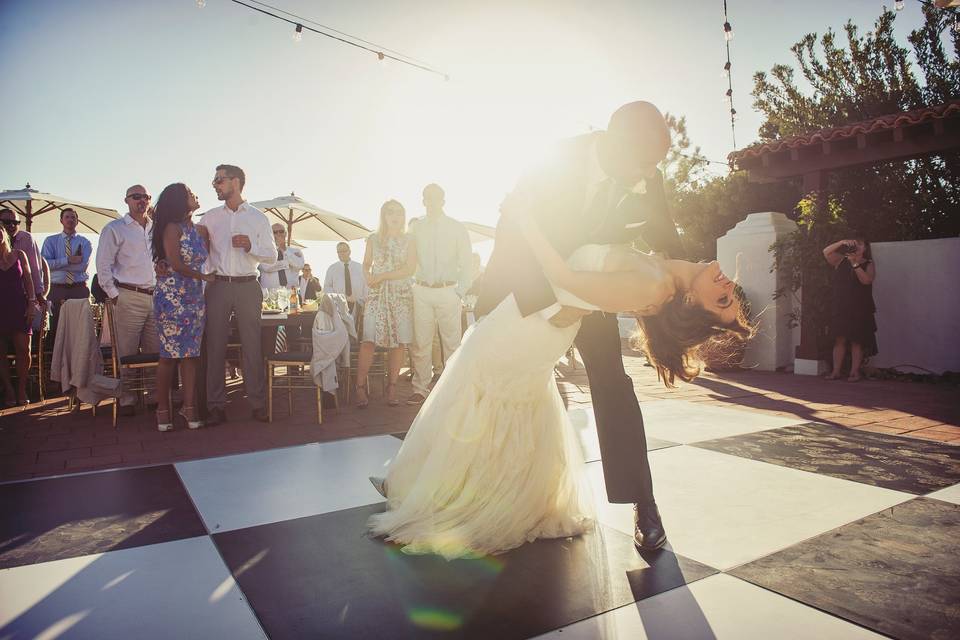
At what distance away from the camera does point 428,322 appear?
17.4ft

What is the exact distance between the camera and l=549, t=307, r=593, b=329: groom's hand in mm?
1887

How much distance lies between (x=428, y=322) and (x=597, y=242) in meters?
3.56

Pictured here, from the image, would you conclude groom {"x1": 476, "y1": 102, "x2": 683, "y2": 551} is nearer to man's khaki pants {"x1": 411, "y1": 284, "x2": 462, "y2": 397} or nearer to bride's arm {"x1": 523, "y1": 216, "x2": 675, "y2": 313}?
bride's arm {"x1": 523, "y1": 216, "x2": 675, "y2": 313}

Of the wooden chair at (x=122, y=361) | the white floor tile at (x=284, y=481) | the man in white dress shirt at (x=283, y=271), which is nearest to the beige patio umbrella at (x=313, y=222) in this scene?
the man in white dress shirt at (x=283, y=271)

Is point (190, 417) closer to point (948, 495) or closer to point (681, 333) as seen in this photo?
point (681, 333)

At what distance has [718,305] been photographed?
70.6 inches

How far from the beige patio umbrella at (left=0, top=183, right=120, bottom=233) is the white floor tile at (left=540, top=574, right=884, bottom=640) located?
26.7 feet

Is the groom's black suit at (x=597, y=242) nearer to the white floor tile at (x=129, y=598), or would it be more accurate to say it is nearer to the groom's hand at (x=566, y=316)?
the groom's hand at (x=566, y=316)

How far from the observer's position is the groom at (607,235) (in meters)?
1.79

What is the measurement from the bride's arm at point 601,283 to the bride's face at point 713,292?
15 centimetres

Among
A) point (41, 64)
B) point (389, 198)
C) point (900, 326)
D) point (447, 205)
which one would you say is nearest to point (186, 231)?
point (389, 198)

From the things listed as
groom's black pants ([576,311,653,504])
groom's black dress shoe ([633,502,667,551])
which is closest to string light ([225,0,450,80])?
groom's black pants ([576,311,653,504])

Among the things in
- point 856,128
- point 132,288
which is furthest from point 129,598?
point 856,128

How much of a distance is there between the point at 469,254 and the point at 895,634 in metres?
4.28
